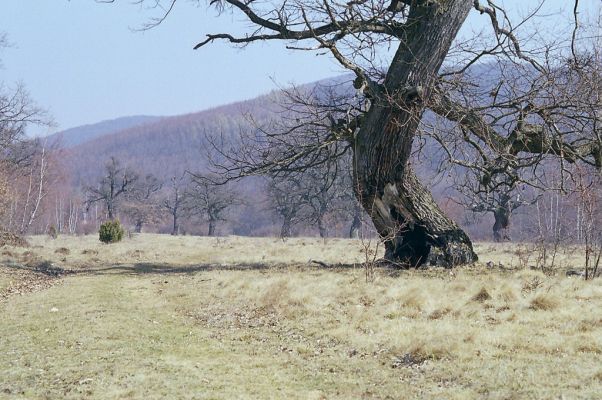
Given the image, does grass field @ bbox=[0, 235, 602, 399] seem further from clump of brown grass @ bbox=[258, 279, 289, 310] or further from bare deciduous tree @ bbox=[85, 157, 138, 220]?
bare deciduous tree @ bbox=[85, 157, 138, 220]

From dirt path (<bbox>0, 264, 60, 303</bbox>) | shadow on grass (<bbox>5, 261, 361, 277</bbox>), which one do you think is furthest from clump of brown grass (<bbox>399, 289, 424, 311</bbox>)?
dirt path (<bbox>0, 264, 60, 303</bbox>)

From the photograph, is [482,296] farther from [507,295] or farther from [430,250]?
[430,250]

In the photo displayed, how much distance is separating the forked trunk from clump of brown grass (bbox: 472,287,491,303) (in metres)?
3.62

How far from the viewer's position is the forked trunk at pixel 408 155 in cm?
1156

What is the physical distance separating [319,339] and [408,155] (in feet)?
19.8

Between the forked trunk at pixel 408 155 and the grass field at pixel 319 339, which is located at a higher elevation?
the forked trunk at pixel 408 155

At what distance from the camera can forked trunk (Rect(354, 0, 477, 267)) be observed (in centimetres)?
1156

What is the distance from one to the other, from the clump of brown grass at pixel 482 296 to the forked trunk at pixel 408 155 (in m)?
3.62

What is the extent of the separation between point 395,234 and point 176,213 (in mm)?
59950

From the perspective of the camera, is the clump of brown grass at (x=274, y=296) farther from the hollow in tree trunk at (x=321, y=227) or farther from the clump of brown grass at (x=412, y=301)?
the hollow in tree trunk at (x=321, y=227)

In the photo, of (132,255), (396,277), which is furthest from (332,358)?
(132,255)

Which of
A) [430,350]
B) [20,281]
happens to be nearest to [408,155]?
[430,350]

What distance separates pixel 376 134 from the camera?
12.2 m

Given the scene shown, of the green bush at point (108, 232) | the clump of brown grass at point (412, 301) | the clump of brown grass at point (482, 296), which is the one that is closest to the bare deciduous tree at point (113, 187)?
the green bush at point (108, 232)
